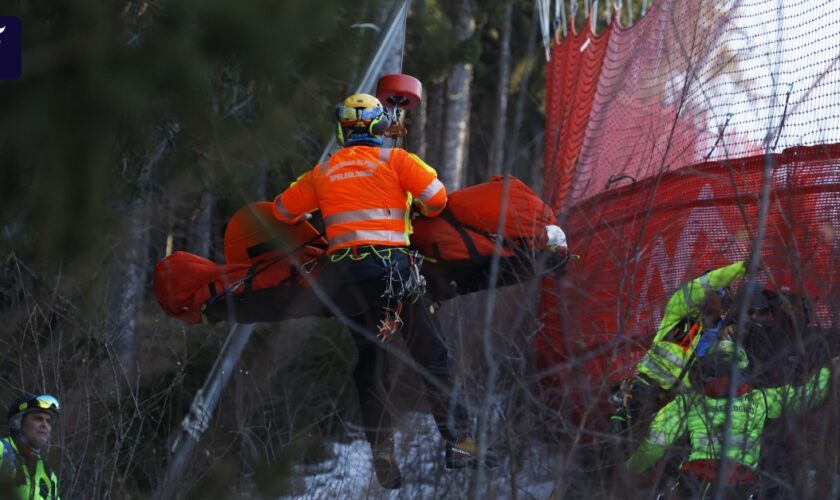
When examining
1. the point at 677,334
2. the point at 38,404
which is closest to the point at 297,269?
the point at 38,404

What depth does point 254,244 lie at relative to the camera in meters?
6.77

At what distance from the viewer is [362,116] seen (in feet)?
20.9

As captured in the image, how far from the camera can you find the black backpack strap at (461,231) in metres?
6.52

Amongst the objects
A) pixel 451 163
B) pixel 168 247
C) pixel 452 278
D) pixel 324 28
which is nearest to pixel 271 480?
pixel 324 28

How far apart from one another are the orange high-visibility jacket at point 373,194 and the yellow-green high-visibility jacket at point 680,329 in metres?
1.30

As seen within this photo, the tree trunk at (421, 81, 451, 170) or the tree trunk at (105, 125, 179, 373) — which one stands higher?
the tree trunk at (105, 125, 179, 373)

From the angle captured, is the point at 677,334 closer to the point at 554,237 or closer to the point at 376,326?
the point at 554,237

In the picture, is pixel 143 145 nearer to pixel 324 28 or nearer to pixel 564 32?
pixel 324 28

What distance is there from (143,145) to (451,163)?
471 inches

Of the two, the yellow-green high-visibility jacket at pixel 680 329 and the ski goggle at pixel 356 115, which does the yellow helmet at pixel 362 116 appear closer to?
the ski goggle at pixel 356 115

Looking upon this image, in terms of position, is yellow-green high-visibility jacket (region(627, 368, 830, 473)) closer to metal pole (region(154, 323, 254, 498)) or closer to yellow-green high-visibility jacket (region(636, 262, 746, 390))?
yellow-green high-visibility jacket (region(636, 262, 746, 390))

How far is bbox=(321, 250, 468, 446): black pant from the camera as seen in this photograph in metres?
6.23

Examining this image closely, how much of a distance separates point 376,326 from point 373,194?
66 cm

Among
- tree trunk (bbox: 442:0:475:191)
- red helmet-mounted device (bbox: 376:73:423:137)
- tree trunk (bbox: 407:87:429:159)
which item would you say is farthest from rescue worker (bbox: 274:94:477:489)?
tree trunk (bbox: 407:87:429:159)
